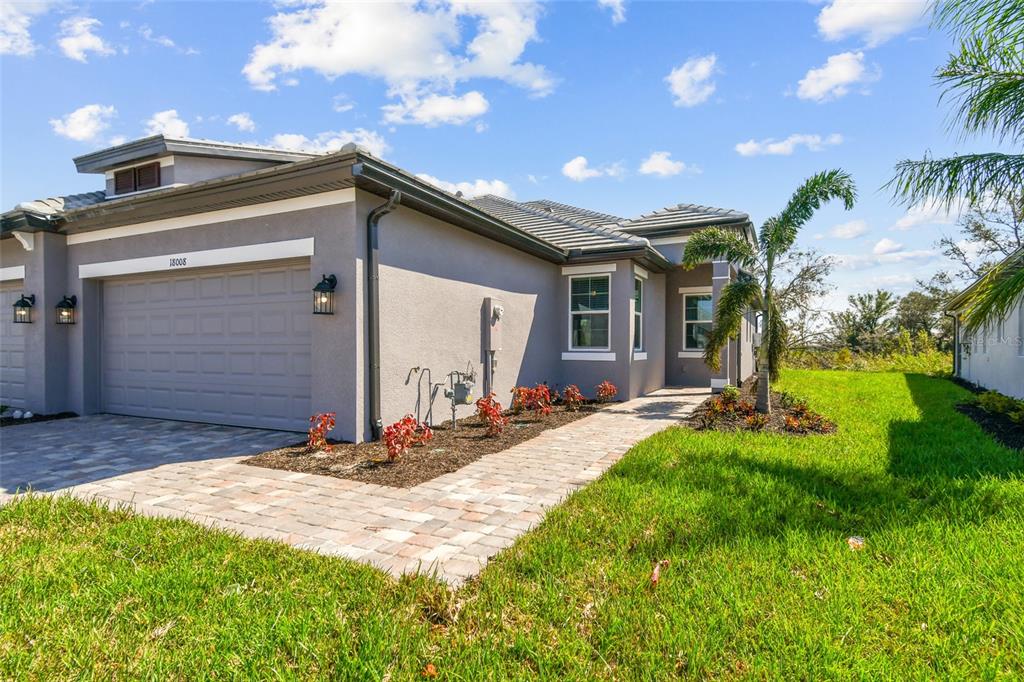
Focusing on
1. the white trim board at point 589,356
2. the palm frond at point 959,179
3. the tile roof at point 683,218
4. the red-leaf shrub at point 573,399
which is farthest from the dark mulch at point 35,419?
the palm frond at point 959,179

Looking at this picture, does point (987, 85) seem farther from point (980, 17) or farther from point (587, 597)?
point (587, 597)

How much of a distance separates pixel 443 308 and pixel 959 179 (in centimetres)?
684

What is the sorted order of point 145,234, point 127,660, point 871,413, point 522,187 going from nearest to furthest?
point 127,660 → point 145,234 → point 871,413 → point 522,187

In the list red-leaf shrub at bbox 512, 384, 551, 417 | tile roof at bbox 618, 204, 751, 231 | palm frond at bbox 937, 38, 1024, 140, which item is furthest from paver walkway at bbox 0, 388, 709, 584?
tile roof at bbox 618, 204, 751, 231

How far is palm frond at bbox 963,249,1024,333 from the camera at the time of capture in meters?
5.53

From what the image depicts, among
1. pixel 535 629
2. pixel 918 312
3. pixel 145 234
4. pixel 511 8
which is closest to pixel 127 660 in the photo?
pixel 535 629

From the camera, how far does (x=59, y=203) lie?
9484 millimetres

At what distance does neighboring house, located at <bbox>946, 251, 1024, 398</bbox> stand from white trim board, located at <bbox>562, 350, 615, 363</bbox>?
5.96 metres

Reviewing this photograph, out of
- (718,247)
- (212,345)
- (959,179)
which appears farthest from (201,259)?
(959,179)

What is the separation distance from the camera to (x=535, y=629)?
2.56 m

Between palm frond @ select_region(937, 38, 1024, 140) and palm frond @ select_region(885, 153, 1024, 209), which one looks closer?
palm frond @ select_region(937, 38, 1024, 140)

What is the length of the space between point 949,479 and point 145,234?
11.2 metres

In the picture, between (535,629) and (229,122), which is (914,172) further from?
(229,122)

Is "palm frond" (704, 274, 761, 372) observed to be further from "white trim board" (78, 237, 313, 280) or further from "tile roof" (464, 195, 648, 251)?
"white trim board" (78, 237, 313, 280)
